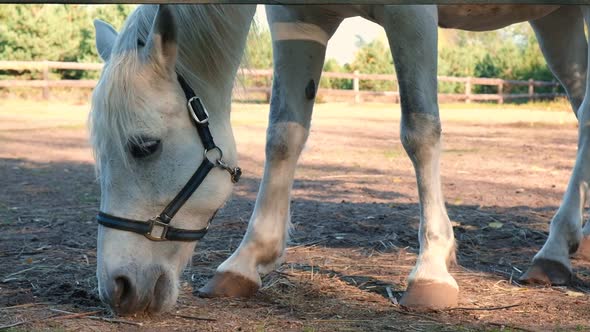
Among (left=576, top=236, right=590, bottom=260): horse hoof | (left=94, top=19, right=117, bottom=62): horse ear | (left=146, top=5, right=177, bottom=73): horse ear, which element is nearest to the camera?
(left=146, top=5, right=177, bottom=73): horse ear

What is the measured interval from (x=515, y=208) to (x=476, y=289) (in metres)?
2.66

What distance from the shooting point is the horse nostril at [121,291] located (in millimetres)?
2688

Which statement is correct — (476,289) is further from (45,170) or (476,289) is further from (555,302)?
(45,170)

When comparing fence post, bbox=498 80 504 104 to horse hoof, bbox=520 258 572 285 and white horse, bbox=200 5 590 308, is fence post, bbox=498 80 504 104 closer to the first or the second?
white horse, bbox=200 5 590 308

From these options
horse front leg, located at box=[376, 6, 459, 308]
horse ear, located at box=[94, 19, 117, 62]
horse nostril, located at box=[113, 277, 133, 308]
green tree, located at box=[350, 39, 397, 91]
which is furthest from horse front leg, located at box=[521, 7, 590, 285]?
green tree, located at box=[350, 39, 397, 91]

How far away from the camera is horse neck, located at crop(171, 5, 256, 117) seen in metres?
2.88

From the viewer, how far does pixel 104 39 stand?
10.5ft

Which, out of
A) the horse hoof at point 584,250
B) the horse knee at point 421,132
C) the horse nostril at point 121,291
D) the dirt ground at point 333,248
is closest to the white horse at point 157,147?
the horse nostril at point 121,291

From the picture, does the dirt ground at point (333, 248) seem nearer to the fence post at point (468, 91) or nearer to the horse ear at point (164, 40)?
the horse ear at point (164, 40)

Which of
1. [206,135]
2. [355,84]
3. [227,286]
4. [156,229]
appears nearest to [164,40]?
[206,135]

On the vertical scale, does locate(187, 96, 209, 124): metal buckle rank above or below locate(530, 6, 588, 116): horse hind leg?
below

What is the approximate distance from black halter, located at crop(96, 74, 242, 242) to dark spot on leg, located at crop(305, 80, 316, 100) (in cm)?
81

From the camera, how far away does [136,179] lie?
2760 mm

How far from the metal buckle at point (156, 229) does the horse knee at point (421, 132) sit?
3.83ft
